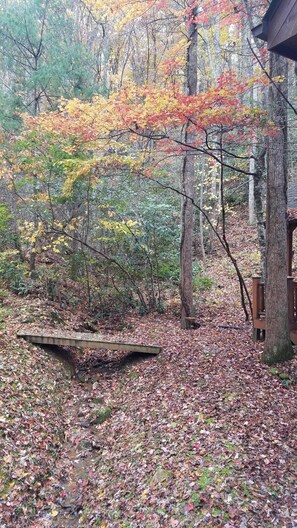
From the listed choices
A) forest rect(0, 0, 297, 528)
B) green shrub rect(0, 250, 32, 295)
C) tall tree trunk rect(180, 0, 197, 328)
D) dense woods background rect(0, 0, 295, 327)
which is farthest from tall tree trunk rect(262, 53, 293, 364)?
green shrub rect(0, 250, 32, 295)

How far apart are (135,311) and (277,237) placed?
6.14 meters

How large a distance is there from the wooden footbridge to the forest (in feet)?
0.31

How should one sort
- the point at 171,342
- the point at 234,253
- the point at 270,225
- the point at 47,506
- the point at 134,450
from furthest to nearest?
the point at 234,253 → the point at 171,342 → the point at 270,225 → the point at 134,450 → the point at 47,506

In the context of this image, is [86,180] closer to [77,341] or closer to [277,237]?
[77,341]

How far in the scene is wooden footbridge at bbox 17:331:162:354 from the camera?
25.0 ft

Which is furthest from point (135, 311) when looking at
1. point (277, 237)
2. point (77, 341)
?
point (277, 237)

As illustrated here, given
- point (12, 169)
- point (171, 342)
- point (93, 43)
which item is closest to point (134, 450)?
point (171, 342)

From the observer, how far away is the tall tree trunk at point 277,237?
651 centimetres

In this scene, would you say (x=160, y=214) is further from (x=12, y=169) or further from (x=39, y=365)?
(x=39, y=365)

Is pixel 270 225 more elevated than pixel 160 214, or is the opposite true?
pixel 160 214

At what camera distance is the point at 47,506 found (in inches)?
159

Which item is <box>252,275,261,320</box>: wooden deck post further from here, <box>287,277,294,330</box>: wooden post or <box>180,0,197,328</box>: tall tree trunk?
<box>180,0,197,328</box>: tall tree trunk

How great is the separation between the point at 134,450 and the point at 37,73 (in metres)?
11.0

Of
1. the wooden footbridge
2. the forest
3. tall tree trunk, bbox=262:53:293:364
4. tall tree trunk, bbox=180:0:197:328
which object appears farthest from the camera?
tall tree trunk, bbox=180:0:197:328
